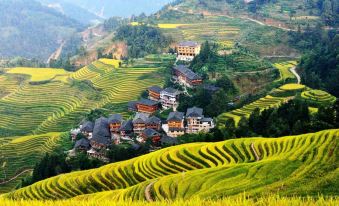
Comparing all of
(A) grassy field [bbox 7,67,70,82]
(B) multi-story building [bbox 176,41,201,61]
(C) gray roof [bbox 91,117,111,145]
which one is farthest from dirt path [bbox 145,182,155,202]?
(A) grassy field [bbox 7,67,70,82]

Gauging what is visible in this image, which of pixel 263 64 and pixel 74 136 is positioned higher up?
pixel 263 64

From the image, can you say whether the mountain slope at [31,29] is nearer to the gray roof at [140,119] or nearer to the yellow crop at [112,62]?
the yellow crop at [112,62]

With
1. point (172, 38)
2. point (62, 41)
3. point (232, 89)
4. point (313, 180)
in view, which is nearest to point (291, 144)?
point (313, 180)

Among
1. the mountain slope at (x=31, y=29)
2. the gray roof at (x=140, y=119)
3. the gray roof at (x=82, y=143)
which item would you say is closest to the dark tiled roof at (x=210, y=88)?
the gray roof at (x=140, y=119)

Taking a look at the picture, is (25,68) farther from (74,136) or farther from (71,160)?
(71,160)

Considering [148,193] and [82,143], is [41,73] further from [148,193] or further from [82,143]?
[148,193]

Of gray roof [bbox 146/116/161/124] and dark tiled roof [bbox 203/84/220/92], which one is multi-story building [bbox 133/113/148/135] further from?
dark tiled roof [bbox 203/84/220/92]
